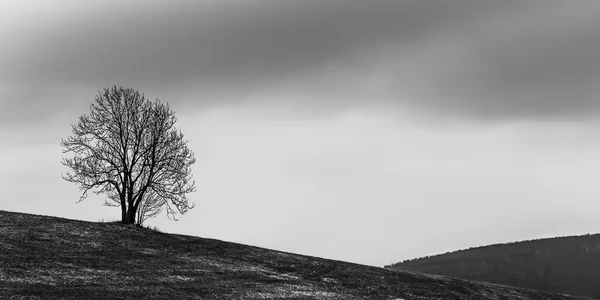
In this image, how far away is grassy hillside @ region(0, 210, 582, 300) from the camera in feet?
130

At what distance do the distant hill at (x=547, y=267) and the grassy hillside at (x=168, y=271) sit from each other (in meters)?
Result: 106

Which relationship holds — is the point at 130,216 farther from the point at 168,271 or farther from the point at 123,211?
the point at 168,271

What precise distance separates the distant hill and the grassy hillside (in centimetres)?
10569

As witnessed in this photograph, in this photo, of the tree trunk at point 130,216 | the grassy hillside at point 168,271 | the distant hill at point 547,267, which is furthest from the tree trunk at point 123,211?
the distant hill at point 547,267

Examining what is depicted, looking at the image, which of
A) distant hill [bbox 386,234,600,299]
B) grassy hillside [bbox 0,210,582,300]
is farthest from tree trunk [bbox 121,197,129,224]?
distant hill [bbox 386,234,600,299]

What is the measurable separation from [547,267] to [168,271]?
15689 centimetres

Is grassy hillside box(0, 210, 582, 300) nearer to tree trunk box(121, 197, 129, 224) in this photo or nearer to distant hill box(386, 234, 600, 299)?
tree trunk box(121, 197, 129, 224)

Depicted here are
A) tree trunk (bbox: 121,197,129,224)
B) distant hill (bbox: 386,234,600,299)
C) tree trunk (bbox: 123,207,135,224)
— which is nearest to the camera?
tree trunk (bbox: 123,207,135,224)

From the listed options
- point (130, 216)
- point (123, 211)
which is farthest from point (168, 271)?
point (123, 211)

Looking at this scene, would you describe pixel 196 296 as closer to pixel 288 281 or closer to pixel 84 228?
pixel 288 281

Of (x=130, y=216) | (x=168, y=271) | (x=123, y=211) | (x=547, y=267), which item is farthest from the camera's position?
(x=547, y=267)

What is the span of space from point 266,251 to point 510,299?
24921 mm

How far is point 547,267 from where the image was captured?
587ft

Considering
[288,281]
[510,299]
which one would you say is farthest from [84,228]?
[510,299]
